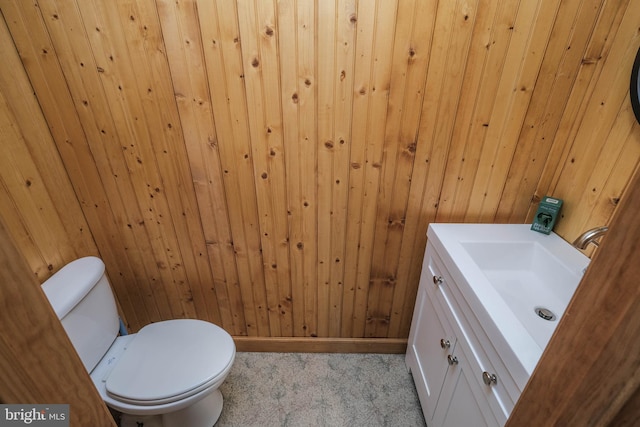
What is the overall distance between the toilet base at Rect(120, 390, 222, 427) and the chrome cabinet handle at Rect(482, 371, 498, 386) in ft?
3.86

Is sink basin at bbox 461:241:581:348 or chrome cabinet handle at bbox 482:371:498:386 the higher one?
sink basin at bbox 461:241:581:348

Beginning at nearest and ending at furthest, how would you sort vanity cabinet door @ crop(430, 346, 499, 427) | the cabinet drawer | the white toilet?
the cabinet drawer, vanity cabinet door @ crop(430, 346, 499, 427), the white toilet

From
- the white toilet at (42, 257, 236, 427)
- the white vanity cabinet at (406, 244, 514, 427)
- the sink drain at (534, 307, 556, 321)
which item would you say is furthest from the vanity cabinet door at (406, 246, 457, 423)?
the white toilet at (42, 257, 236, 427)

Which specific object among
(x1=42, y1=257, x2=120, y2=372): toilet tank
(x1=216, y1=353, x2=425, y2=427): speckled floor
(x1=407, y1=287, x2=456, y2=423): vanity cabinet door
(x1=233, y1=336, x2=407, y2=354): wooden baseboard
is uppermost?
(x1=42, y1=257, x2=120, y2=372): toilet tank

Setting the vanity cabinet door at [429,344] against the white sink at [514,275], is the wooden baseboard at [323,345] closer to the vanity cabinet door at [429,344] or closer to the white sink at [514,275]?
the vanity cabinet door at [429,344]

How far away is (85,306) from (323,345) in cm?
119

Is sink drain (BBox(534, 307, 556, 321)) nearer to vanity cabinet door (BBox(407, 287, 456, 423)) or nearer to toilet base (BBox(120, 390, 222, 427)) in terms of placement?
vanity cabinet door (BBox(407, 287, 456, 423))

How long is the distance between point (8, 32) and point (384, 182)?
59.2 inches

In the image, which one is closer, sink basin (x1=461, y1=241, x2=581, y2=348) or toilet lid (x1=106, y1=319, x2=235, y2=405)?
sink basin (x1=461, y1=241, x2=581, y2=348)

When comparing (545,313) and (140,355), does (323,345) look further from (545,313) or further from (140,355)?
(545,313)

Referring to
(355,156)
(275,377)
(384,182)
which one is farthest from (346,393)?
(355,156)

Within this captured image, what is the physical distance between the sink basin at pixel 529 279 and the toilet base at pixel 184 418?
1.37 meters

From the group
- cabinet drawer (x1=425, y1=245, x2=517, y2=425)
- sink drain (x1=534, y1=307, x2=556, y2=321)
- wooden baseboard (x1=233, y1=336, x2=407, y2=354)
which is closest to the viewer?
cabinet drawer (x1=425, y1=245, x2=517, y2=425)

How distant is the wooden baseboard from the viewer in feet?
5.66
